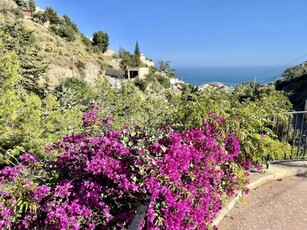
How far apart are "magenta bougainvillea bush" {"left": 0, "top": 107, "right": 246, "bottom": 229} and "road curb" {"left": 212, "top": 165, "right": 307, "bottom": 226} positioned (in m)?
1.09

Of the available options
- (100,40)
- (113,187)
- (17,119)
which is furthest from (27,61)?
(100,40)

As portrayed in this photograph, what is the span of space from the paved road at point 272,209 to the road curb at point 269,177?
6 cm

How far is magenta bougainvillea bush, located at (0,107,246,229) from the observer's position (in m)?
1.80

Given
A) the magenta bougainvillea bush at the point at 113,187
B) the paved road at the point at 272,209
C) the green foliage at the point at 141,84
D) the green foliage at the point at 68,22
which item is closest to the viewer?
the magenta bougainvillea bush at the point at 113,187

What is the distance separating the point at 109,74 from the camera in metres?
46.3

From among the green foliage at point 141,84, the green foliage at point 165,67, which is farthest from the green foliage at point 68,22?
the green foliage at point 165,67

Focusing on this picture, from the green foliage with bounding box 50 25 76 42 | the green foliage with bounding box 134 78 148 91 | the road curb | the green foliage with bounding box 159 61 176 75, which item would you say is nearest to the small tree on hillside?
the green foliage with bounding box 50 25 76 42

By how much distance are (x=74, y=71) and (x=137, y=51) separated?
54.4 m

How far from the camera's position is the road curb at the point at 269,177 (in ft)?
10.8

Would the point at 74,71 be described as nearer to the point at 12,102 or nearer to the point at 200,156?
the point at 12,102

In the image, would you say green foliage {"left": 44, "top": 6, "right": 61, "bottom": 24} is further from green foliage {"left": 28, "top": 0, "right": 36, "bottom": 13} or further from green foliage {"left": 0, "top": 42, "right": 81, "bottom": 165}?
green foliage {"left": 0, "top": 42, "right": 81, "bottom": 165}

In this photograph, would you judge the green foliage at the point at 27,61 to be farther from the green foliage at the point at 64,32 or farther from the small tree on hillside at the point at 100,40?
the small tree on hillside at the point at 100,40

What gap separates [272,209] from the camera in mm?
3449

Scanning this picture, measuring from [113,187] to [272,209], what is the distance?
95.2 inches
